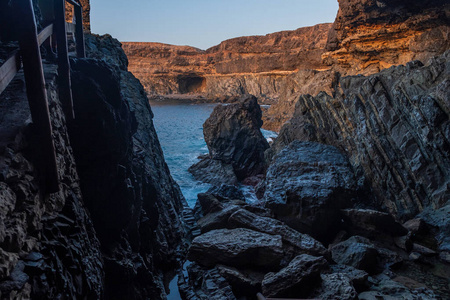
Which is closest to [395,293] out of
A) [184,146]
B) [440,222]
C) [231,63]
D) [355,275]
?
[355,275]

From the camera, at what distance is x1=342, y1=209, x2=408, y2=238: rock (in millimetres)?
6062

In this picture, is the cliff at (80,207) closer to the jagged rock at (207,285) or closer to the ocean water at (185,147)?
the jagged rock at (207,285)

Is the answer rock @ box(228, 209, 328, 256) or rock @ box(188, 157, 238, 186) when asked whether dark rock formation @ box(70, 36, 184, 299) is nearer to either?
rock @ box(228, 209, 328, 256)

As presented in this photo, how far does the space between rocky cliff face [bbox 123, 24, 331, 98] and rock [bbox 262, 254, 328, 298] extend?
5088 cm

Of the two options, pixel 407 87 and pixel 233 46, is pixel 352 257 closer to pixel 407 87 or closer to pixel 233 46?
pixel 407 87

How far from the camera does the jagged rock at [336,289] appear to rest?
4.01 m

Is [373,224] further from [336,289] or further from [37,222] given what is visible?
[37,222]

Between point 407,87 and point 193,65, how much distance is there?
219 ft

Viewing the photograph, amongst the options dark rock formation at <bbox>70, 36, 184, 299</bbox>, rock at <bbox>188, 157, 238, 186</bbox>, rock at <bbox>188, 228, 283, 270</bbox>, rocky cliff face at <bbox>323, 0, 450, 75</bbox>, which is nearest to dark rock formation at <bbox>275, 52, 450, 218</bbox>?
rock at <bbox>188, 228, 283, 270</bbox>

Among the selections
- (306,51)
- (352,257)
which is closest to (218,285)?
(352,257)

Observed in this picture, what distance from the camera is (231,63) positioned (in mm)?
64375

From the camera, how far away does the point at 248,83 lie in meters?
63.0

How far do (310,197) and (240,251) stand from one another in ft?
9.01

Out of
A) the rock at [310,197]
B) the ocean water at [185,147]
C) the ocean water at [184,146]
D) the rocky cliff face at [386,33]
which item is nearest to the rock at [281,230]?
the rock at [310,197]
